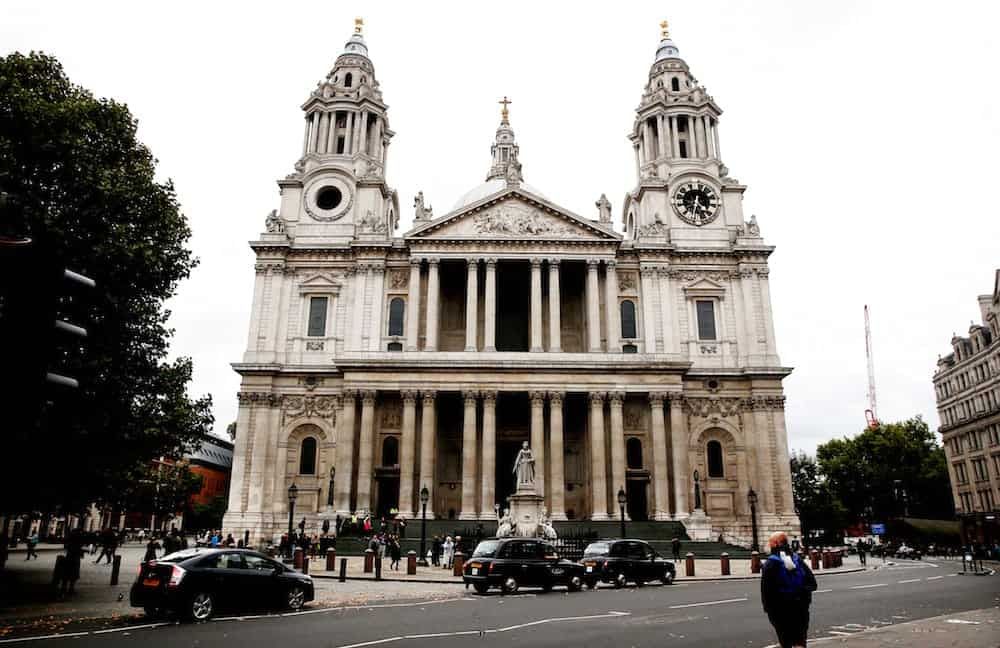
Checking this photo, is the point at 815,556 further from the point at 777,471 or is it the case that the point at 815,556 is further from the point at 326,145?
the point at 326,145

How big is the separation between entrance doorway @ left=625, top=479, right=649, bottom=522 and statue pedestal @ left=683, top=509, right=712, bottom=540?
3.63 m

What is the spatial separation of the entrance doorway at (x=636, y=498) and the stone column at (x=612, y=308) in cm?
827

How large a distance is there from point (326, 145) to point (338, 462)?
23566mm

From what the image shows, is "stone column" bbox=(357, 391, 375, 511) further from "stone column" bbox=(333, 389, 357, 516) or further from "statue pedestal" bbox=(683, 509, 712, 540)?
"statue pedestal" bbox=(683, 509, 712, 540)

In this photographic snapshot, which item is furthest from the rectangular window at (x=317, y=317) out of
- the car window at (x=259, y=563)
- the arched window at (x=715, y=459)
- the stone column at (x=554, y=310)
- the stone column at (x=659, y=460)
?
the car window at (x=259, y=563)

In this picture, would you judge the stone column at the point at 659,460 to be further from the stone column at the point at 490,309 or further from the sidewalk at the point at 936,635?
the sidewalk at the point at 936,635

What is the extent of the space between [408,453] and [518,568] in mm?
21429

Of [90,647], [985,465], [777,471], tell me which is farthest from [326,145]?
[985,465]

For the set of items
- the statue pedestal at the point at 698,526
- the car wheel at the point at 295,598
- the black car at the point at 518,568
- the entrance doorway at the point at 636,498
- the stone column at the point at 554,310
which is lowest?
the car wheel at the point at 295,598

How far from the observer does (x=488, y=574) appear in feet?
65.5

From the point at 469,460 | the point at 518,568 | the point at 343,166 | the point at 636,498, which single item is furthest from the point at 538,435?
the point at 343,166

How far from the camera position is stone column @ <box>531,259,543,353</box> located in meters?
44.7

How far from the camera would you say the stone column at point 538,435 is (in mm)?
41031

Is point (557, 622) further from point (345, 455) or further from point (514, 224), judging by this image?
point (514, 224)
